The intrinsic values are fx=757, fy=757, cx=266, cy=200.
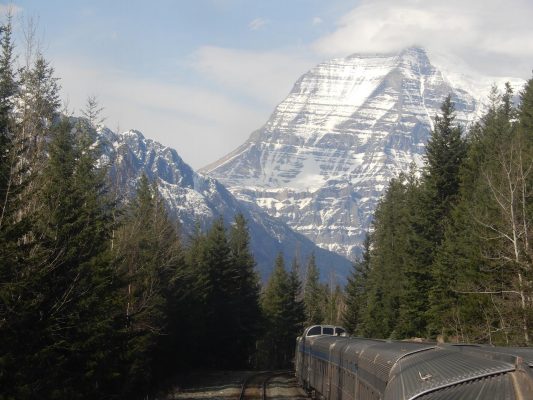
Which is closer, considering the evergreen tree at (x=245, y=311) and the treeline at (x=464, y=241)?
the treeline at (x=464, y=241)

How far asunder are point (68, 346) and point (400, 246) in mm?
49291

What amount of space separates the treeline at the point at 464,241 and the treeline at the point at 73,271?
46.3ft

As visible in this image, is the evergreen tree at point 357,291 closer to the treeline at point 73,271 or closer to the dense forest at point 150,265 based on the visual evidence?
the dense forest at point 150,265

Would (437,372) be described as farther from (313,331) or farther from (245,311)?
(245,311)

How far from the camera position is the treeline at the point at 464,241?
2994cm

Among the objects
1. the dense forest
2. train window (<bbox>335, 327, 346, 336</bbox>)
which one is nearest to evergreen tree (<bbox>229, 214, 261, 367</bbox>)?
the dense forest

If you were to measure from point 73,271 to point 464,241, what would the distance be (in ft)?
76.2

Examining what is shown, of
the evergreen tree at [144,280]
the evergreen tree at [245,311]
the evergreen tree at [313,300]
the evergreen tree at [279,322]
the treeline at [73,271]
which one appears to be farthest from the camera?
the evergreen tree at [313,300]

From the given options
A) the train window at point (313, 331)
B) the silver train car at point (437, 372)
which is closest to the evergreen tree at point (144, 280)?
the train window at point (313, 331)

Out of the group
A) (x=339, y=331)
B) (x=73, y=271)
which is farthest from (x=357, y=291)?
(x=73, y=271)

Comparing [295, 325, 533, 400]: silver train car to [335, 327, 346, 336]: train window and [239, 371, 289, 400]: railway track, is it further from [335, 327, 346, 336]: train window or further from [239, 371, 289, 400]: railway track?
[335, 327, 346, 336]: train window

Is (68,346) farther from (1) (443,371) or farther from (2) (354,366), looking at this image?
(1) (443,371)

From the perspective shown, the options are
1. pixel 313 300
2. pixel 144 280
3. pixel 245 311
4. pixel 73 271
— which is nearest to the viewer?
pixel 73 271

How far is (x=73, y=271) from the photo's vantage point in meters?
23.0
